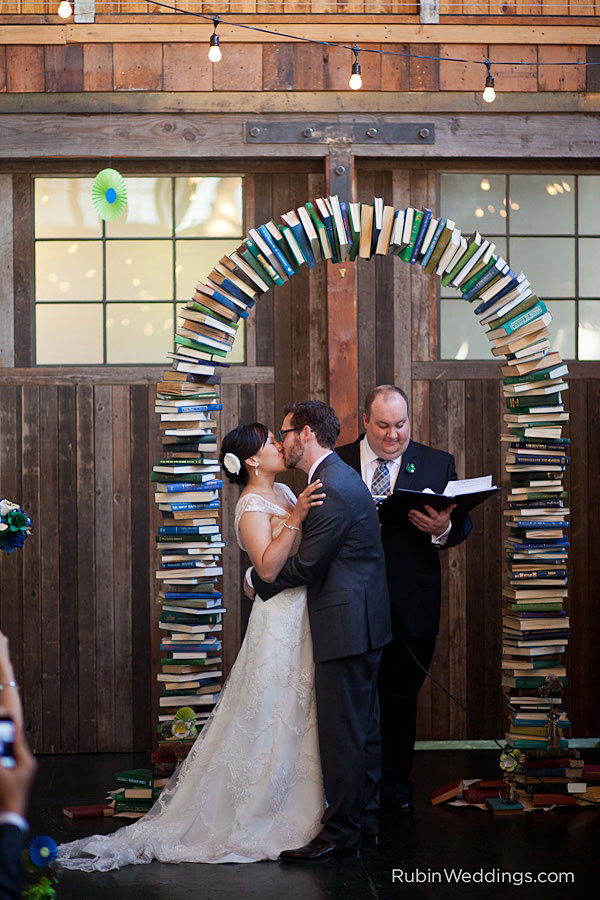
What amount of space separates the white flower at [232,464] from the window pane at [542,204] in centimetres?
246

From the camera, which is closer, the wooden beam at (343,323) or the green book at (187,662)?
the green book at (187,662)

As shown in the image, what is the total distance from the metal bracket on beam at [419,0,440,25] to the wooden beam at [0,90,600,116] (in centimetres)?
34

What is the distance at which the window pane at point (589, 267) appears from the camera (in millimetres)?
6211

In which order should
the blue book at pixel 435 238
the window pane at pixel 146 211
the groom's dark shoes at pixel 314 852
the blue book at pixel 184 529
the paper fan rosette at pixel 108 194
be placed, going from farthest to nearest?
the window pane at pixel 146 211
the paper fan rosette at pixel 108 194
the blue book at pixel 435 238
the blue book at pixel 184 529
the groom's dark shoes at pixel 314 852

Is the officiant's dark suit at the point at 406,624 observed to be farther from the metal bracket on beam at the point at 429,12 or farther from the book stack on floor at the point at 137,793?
the metal bracket on beam at the point at 429,12

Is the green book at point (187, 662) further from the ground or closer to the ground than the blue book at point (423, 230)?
closer to the ground

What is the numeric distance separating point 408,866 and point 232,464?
5.37ft

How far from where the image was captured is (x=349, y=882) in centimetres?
402

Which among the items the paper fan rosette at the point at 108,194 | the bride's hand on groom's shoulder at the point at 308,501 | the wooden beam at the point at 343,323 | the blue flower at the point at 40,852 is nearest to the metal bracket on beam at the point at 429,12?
the wooden beam at the point at 343,323

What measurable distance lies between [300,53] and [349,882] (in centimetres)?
397

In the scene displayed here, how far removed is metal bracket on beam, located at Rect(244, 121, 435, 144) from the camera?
19.4 feet

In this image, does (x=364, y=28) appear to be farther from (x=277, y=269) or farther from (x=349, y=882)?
(x=349, y=882)

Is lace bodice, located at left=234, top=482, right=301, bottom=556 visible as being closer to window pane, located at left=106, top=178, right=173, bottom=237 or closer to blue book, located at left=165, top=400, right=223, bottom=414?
blue book, located at left=165, top=400, right=223, bottom=414

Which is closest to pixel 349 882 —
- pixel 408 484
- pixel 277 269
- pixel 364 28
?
pixel 408 484
